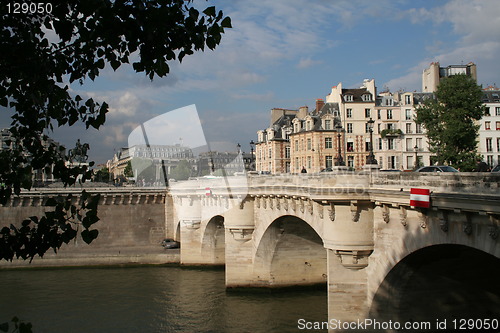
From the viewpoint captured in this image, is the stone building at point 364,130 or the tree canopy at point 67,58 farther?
the stone building at point 364,130

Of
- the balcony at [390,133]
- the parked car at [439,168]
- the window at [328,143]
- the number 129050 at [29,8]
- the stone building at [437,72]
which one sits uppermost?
the stone building at [437,72]

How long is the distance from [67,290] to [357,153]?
39.5m

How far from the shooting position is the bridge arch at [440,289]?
1658 cm

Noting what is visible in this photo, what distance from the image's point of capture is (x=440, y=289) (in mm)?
17359

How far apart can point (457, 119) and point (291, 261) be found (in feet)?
73.9

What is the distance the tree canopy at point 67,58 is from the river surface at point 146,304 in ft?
67.5

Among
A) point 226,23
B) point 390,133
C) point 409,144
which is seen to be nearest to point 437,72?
point 409,144

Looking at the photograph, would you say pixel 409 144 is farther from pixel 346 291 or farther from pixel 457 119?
pixel 346 291

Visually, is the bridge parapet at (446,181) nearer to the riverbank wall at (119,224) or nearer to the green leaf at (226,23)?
the green leaf at (226,23)

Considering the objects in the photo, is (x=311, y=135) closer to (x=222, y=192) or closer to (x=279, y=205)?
(x=222, y=192)

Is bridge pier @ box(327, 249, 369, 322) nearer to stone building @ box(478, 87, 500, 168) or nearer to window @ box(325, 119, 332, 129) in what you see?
window @ box(325, 119, 332, 129)

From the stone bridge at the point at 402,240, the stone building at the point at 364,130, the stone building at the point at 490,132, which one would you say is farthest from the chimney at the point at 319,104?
the stone bridge at the point at 402,240

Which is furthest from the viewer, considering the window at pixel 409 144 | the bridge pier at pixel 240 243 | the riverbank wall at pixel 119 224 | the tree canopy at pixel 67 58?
the window at pixel 409 144

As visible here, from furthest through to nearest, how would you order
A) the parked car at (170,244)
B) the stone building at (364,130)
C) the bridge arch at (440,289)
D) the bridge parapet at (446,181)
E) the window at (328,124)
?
1. the window at (328,124)
2. the stone building at (364,130)
3. the parked car at (170,244)
4. the bridge arch at (440,289)
5. the bridge parapet at (446,181)
